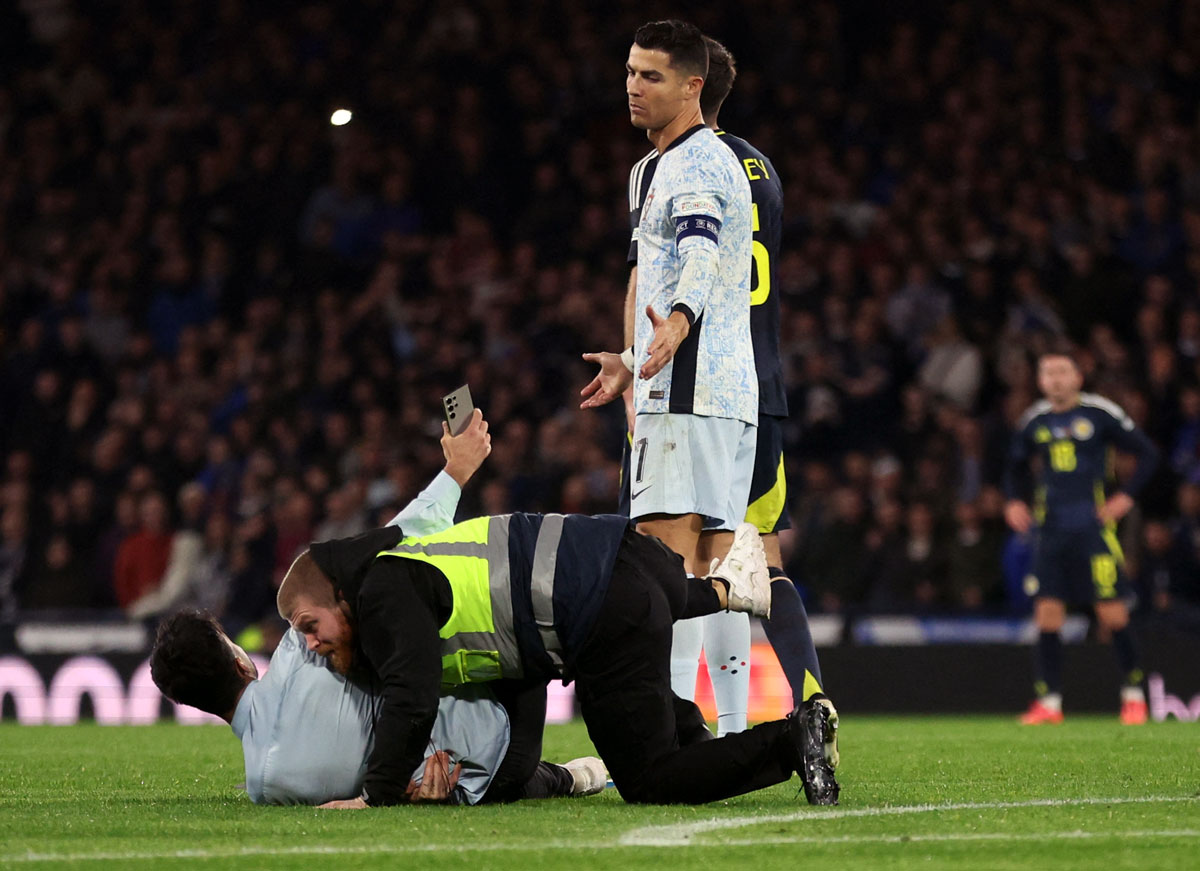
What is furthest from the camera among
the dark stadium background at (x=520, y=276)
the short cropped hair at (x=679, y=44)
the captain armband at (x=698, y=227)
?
the dark stadium background at (x=520, y=276)

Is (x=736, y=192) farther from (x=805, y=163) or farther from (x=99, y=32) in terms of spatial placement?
(x=99, y=32)

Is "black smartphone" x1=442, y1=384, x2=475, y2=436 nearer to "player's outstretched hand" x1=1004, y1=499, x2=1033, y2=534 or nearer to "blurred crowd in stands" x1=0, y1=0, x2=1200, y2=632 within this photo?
"player's outstretched hand" x1=1004, y1=499, x2=1033, y2=534

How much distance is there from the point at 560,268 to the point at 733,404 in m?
9.32

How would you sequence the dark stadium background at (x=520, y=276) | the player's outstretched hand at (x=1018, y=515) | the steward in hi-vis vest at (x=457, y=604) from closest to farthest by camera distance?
the steward in hi-vis vest at (x=457, y=604)
the player's outstretched hand at (x=1018, y=515)
the dark stadium background at (x=520, y=276)

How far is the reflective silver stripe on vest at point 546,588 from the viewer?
14.4ft

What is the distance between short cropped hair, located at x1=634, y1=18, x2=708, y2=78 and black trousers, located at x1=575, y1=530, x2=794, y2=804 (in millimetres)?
1641

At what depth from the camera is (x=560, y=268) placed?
1448 centimetres

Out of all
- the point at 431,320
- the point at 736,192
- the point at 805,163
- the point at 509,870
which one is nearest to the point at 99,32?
the point at 431,320

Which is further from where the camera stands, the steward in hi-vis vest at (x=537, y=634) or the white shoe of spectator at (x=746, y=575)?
the white shoe of spectator at (x=746, y=575)

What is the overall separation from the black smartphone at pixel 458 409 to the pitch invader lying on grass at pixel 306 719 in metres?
0.72

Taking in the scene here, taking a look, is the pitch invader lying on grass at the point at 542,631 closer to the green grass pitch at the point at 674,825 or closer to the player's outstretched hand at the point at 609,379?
the green grass pitch at the point at 674,825

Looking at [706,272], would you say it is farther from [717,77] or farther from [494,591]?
[494,591]

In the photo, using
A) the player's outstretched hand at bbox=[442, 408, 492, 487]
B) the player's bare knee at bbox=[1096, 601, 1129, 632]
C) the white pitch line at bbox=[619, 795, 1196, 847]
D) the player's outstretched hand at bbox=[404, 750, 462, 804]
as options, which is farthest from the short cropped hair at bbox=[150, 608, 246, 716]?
the player's bare knee at bbox=[1096, 601, 1129, 632]

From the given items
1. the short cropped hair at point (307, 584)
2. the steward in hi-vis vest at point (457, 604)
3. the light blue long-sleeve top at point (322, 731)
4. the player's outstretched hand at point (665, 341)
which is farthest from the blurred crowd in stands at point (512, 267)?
the short cropped hair at point (307, 584)
